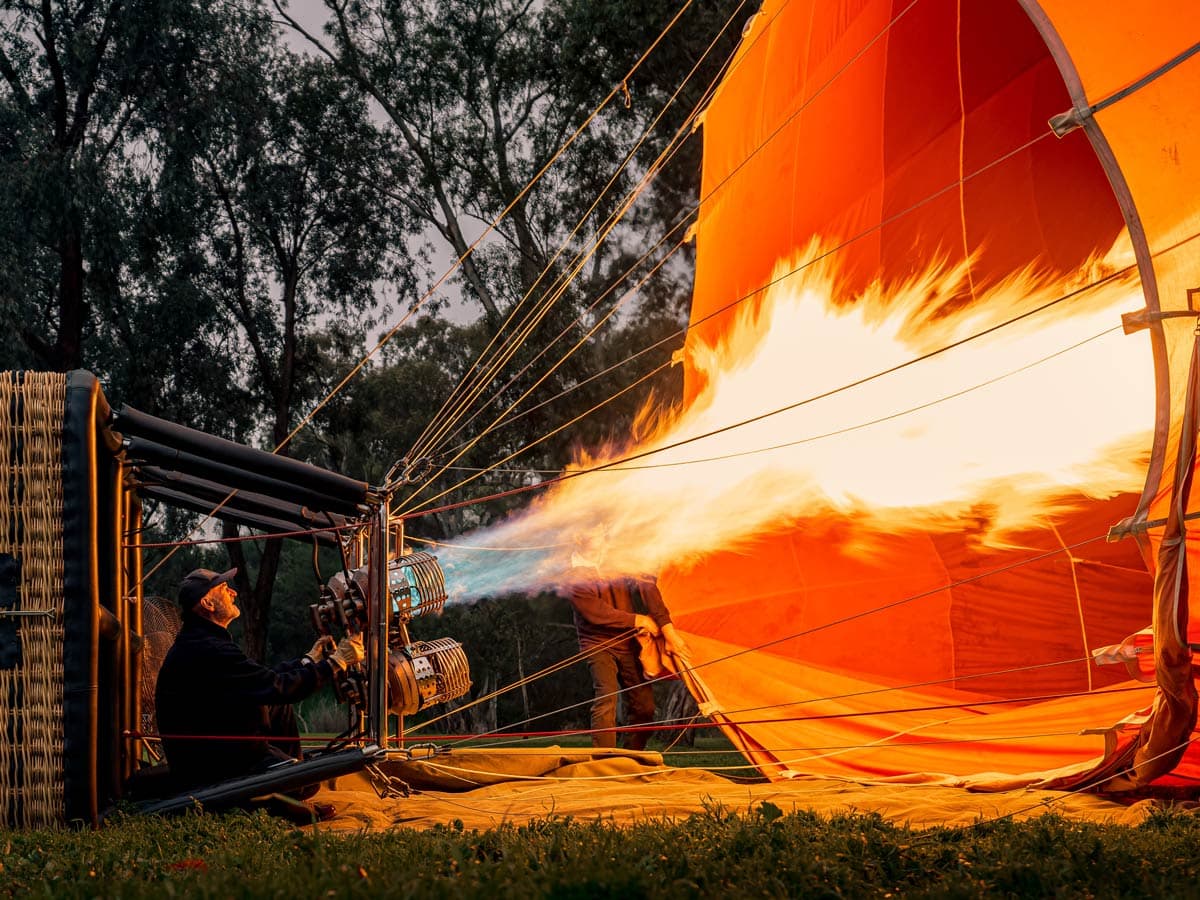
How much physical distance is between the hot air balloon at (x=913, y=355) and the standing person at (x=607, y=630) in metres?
0.33

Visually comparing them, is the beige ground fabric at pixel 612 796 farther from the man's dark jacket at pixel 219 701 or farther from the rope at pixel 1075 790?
the man's dark jacket at pixel 219 701

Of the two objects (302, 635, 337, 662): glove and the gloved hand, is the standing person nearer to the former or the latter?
the gloved hand

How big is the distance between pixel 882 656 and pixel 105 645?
13.9 feet

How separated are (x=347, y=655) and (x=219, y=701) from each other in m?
0.51

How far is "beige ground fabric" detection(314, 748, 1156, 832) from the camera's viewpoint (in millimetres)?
4492

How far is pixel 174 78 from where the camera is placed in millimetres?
15781

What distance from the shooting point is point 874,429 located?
271 inches

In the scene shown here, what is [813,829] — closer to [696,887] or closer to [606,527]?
[696,887]

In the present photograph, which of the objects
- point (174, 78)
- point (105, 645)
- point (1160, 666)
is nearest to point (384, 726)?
point (105, 645)

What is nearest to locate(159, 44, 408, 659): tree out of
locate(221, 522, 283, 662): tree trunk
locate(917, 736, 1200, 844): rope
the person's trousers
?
locate(221, 522, 283, 662): tree trunk

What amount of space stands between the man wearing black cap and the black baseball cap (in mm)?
121

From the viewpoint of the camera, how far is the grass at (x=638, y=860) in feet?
8.76

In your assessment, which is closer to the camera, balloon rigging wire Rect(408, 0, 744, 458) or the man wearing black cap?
the man wearing black cap

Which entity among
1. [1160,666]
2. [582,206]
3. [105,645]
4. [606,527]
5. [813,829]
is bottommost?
[813,829]
